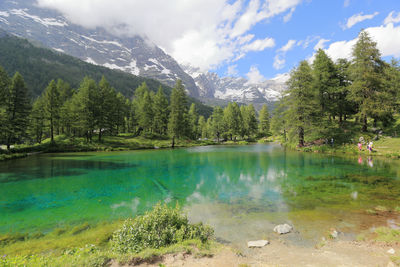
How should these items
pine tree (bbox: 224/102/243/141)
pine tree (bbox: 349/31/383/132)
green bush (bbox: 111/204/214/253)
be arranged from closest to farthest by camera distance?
green bush (bbox: 111/204/214/253), pine tree (bbox: 349/31/383/132), pine tree (bbox: 224/102/243/141)

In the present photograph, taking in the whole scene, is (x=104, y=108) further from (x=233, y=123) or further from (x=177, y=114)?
(x=233, y=123)

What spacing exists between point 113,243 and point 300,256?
6683 millimetres

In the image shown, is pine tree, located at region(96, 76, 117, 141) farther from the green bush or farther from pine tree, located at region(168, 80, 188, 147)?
the green bush

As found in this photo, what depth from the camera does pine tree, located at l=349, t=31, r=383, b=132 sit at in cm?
3594

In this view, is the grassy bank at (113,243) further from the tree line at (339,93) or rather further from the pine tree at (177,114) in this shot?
the pine tree at (177,114)

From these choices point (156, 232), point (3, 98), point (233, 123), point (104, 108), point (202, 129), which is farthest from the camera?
point (202, 129)

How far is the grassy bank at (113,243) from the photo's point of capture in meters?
5.86

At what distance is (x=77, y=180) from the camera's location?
20.0 metres

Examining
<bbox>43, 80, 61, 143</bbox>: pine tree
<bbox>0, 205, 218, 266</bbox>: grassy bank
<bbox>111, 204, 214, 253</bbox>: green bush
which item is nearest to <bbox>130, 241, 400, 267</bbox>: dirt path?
<bbox>0, 205, 218, 266</bbox>: grassy bank

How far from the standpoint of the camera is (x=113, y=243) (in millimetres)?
7445

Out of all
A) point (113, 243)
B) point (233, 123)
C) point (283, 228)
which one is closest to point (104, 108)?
point (233, 123)

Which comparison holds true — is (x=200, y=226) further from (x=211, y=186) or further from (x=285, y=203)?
(x=211, y=186)

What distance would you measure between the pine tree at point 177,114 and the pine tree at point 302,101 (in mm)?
32945

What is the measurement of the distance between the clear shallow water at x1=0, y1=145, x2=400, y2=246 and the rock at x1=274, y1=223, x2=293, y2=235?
355 millimetres
